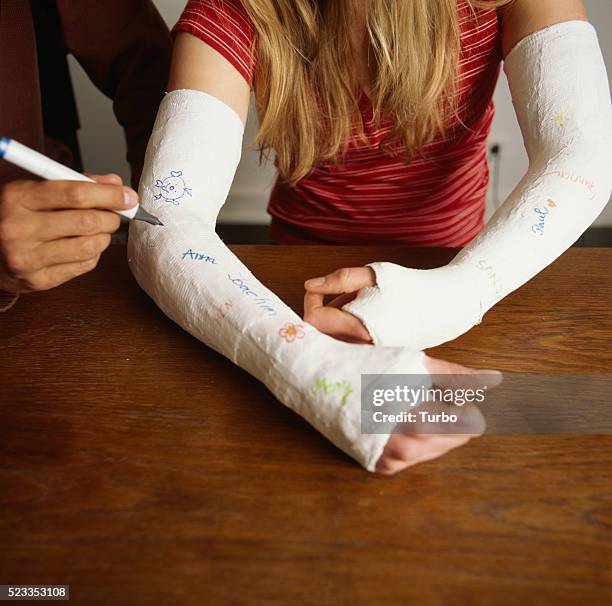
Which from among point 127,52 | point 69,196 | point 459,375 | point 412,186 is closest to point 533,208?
point 459,375

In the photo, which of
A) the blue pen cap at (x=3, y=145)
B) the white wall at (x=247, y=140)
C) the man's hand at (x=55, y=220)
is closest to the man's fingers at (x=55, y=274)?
the man's hand at (x=55, y=220)

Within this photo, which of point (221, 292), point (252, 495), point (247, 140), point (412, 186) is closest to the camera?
point (252, 495)

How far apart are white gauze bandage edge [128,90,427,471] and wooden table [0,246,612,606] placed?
28 mm

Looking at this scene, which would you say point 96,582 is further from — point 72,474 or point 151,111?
point 151,111

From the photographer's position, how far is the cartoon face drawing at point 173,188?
1.82 ft

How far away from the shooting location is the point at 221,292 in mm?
494

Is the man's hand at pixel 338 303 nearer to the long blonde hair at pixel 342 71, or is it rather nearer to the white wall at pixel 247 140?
the long blonde hair at pixel 342 71

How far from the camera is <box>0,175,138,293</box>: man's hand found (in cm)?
46

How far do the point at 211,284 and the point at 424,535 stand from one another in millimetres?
260

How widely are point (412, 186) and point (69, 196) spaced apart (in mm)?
498

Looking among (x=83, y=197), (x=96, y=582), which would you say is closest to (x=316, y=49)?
(x=83, y=197)

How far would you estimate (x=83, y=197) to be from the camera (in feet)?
1.49

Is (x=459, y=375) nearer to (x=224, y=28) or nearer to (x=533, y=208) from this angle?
(x=533, y=208)

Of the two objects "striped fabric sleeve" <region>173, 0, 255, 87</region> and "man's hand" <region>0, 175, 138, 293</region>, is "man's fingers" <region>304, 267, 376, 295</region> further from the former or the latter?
"striped fabric sleeve" <region>173, 0, 255, 87</region>
